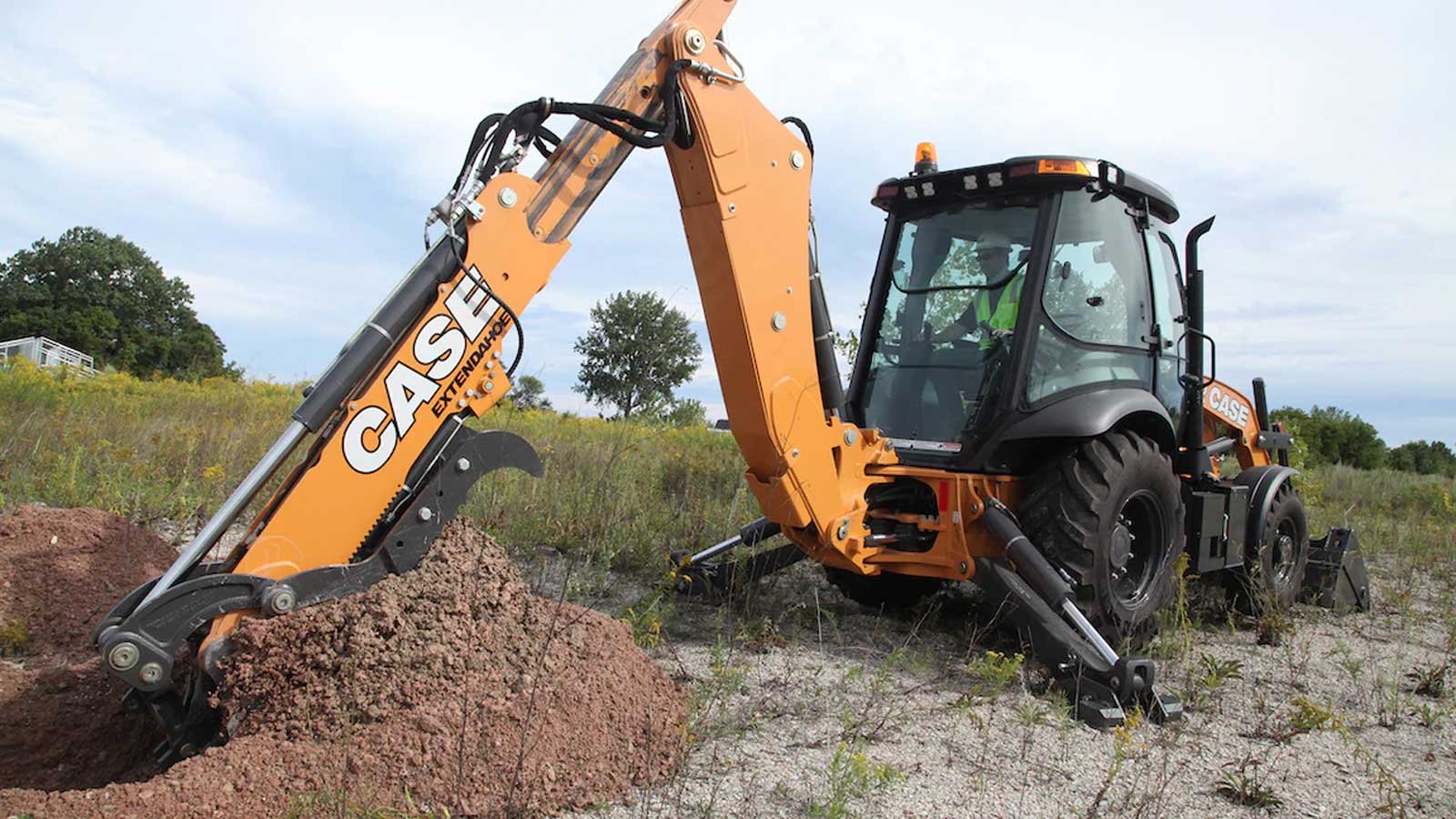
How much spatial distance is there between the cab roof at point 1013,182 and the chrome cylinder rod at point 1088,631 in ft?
6.82

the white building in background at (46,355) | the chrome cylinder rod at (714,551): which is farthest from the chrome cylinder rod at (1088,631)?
the white building in background at (46,355)

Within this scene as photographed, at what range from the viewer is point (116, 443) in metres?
7.41

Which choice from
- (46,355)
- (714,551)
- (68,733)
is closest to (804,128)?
(714,551)

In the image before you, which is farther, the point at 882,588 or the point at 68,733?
the point at 882,588

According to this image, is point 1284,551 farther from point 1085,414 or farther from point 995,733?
point 995,733

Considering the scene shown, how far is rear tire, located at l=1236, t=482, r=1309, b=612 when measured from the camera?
19.5 ft

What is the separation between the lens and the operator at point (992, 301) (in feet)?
16.2

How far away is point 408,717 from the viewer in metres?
2.90

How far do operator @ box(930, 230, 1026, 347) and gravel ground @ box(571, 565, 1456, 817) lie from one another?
158 centimetres

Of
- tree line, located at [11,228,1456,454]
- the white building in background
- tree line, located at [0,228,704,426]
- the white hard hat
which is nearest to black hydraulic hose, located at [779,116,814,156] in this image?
the white hard hat

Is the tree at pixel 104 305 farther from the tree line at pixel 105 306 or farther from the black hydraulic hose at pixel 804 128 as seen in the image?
the black hydraulic hose at pixel 804 128

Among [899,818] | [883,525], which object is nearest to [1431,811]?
[899,818]

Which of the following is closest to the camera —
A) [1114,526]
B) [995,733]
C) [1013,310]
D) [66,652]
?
[995,733]

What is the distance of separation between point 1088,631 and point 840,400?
146 cm
